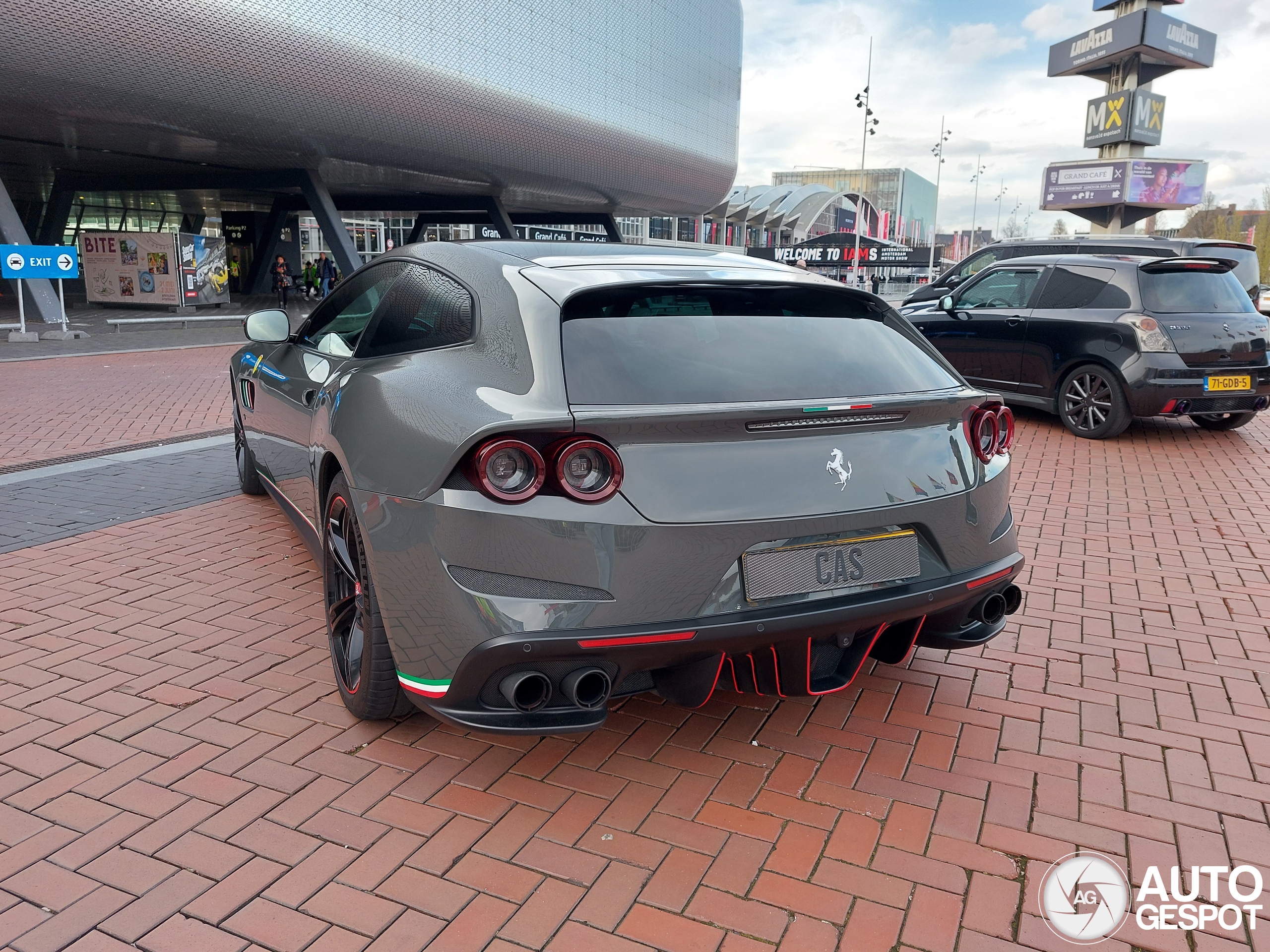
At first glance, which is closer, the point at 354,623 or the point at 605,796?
the point at 605,796

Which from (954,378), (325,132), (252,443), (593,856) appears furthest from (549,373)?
(325,132)

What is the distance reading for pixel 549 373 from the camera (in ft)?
7.89

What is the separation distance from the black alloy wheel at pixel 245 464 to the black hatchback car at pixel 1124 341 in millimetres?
6482

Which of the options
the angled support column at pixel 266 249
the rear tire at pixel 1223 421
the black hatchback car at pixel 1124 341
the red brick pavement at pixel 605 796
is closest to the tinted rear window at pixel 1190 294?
the black hatchback car at pixel 1124 341

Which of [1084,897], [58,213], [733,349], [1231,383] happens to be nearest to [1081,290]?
[1231,383]

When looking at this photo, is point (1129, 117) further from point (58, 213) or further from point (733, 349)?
point (733, 349)

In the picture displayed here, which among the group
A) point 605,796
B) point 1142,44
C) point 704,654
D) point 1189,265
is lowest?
point 605,796

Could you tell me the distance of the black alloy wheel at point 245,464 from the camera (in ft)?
18.1

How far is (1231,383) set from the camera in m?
7.81

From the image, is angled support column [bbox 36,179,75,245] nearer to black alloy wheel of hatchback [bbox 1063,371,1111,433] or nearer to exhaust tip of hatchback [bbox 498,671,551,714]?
black alloy wheel of hatchback [bbox 1063,371,1111,433]

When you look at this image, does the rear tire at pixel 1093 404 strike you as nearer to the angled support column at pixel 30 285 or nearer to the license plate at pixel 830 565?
the license plate at pixel 830 565

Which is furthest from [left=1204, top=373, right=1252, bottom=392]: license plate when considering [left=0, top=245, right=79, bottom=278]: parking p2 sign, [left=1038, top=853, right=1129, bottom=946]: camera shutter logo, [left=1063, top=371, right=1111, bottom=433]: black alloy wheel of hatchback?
[left=0, top=245, right=79, bottom=278]: parking p2 sign

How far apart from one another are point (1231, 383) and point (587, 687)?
7.62 meters

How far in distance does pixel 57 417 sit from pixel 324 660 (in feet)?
22.5
